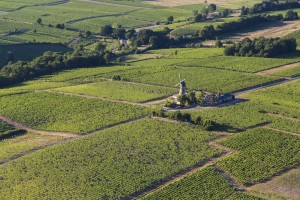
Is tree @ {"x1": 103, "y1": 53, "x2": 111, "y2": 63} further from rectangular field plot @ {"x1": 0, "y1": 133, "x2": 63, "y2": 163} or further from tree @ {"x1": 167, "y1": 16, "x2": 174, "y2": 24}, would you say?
tree @ {"x1": 167, "y1": 16, "x2": 174, "y2": 24}

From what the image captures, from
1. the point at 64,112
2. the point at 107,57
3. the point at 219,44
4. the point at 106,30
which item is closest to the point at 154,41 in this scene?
the point at 219,44

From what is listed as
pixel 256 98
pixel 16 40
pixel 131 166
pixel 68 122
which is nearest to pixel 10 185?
pixel 131 166

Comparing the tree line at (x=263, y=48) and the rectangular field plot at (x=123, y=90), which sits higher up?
the tree line at (x=263, y=48)

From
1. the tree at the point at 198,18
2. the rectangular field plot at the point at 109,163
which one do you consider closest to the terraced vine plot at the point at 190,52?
the tree at the point at 198,18

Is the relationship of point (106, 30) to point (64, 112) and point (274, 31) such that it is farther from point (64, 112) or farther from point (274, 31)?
point (64, 112)

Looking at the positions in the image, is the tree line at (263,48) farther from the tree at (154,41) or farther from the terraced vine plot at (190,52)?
the tree at (154,41)

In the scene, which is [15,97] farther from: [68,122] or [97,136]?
[97,136]
